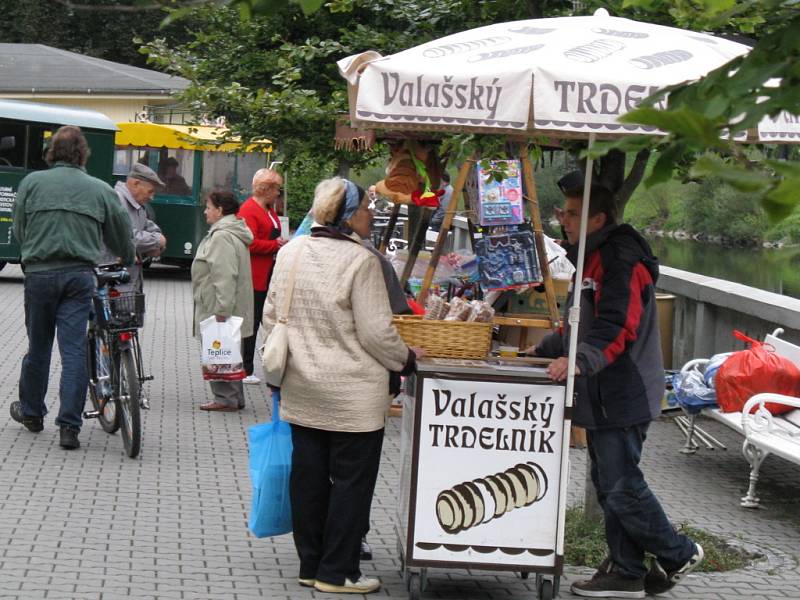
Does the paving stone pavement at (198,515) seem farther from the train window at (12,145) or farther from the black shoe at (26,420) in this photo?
the train window at (12,145)

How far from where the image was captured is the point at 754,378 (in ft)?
27.7

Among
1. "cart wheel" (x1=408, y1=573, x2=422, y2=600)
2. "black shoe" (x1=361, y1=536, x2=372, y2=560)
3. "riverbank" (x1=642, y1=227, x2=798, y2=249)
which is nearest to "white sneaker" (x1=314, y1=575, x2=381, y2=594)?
"cart wheel" (x1=408, y1=573, x2=422, y2=600)

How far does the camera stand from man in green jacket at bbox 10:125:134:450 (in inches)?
319

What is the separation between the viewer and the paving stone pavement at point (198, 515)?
583 cm

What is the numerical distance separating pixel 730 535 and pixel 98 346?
4218 mm

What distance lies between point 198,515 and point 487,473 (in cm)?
214

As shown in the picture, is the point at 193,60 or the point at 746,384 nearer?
the point at 746,384

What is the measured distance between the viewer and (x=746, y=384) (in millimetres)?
8461

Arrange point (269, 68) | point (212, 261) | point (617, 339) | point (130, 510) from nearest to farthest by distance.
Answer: point (617, 339) → point (130, 510) → point (212, 261) → point (269, 68)

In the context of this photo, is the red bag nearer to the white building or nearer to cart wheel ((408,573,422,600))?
cart wheel ((408,573,422,600))

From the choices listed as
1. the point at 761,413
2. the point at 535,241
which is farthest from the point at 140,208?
the point at 761,413

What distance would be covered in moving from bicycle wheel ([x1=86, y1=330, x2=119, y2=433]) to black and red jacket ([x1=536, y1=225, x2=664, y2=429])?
4183mm

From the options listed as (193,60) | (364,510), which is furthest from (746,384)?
(193,60)

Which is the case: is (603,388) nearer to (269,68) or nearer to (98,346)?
(98,346)
